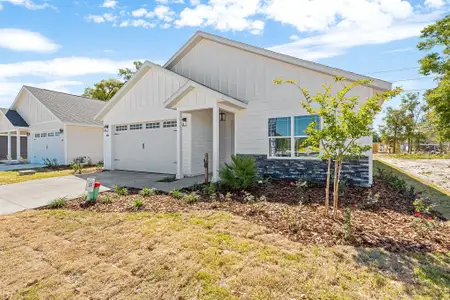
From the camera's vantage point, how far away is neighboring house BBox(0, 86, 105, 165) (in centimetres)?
1764

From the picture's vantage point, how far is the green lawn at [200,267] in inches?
114

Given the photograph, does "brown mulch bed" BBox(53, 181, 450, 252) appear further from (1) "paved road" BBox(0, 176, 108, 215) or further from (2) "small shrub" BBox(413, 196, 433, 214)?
(1) "paved road" BBox(0, 176, 108, 215)

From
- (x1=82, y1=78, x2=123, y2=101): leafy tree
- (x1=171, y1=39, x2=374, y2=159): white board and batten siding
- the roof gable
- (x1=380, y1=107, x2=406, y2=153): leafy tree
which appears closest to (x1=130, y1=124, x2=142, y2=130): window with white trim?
the roof gable

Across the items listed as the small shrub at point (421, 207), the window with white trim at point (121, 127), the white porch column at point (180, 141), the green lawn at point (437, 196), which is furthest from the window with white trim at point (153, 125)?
the green lawn at point (437, 196)

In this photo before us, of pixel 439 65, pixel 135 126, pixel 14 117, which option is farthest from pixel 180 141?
pixel 439 65

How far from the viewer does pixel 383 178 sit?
9.81 meters

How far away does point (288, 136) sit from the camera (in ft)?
30.9

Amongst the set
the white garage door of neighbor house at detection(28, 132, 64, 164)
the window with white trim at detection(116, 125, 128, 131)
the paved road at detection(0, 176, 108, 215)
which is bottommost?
the paved road at detection(0, 176, 108, 215)

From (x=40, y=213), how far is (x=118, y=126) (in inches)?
352

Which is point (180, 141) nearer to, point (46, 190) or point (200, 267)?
point (46, 190)

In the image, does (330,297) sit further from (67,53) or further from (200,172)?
(67,53)

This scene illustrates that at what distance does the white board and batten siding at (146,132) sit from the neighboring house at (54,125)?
16.2 ft

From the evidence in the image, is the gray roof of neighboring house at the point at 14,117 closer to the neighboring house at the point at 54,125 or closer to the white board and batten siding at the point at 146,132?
the neighboring house at the point at 54,125

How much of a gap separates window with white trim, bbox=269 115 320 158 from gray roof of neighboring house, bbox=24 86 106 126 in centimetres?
1406
